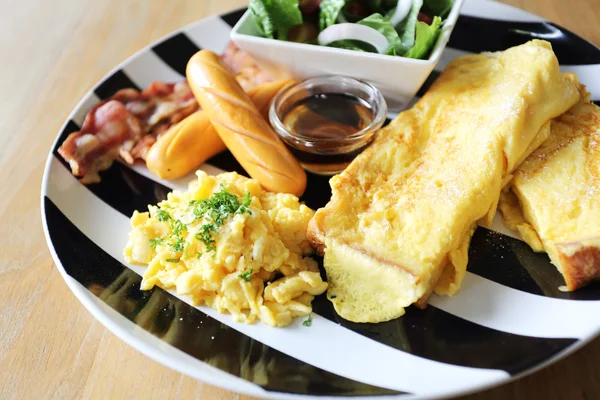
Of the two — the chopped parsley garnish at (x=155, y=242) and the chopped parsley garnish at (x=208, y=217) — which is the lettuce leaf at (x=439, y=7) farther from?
the chopped parsley garnish at (x=155, y=242)

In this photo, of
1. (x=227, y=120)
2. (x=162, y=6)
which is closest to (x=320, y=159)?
(x=227, y=120)

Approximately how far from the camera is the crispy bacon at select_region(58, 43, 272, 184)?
3322 millimetres

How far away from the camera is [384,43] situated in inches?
132

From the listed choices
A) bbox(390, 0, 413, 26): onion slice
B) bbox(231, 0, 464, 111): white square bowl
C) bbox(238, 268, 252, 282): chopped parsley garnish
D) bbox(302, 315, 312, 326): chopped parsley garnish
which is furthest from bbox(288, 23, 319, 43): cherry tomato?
bbox(302, 315, 312, 326): chopped parsley garnish

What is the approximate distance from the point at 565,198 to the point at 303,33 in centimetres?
189

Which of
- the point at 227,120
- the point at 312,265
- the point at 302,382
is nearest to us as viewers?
the point at 302,382

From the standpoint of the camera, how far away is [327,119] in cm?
338

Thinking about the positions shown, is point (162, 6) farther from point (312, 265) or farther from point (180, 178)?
point (312, 265)

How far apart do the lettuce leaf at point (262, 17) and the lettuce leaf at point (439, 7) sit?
997 millimetres

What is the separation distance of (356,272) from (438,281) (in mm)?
381

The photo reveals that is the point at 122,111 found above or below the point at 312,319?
above

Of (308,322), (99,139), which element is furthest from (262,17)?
(308,322)

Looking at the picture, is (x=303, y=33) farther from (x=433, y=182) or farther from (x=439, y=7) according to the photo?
(x=433, y=182)

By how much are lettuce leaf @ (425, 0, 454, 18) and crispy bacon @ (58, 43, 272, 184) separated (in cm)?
111
